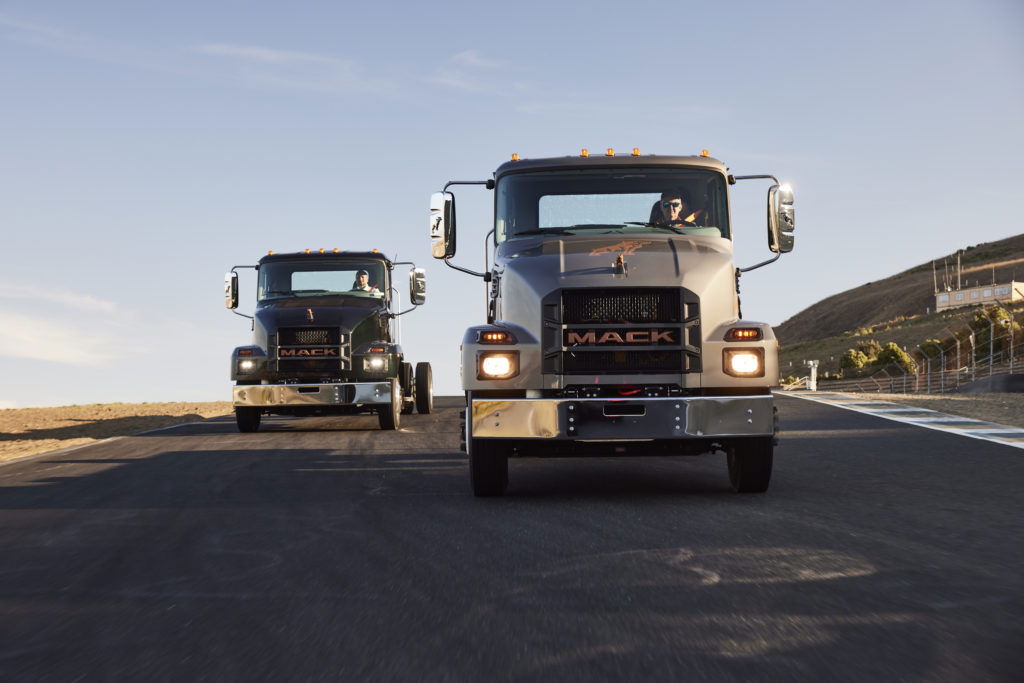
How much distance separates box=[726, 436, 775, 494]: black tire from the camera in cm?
862

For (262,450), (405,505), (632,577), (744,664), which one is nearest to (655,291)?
(405,505)

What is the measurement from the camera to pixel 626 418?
26.7ft

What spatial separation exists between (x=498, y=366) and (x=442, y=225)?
2119 millimetres

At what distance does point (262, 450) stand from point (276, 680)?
11.1 metres

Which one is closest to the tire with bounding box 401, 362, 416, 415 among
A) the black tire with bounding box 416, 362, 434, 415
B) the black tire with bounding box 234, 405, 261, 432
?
the black tire with bounding box 416, 362, 434, 415

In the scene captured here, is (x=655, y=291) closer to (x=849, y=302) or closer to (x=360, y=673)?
(x=360, y=673)

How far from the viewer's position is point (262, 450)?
14.6 meters

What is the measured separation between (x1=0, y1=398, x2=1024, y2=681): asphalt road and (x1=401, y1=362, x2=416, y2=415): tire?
878 cm

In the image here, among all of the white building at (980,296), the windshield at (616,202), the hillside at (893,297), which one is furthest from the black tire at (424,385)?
the hillside at (893,297)

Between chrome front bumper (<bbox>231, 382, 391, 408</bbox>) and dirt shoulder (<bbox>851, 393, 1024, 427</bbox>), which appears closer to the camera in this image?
dirt shoulder (<bbox>851, 393, 1024, 427</bbox>)

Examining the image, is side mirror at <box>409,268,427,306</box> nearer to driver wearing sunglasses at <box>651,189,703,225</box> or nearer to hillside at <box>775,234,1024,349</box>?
driver wearing sunglasses at <box>651,189,703,225</box>

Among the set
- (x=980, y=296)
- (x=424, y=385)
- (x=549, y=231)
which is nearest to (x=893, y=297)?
(x=980, y=296)

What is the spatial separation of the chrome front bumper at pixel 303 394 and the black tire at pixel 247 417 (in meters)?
0.41

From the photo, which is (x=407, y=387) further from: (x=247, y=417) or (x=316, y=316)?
(x=247, y=417)
